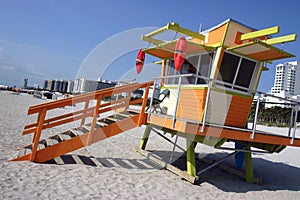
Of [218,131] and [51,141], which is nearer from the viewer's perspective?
[218,131]

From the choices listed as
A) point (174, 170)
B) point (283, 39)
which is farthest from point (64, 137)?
point (283, 39)

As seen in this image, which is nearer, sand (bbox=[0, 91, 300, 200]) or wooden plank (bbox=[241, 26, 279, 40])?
sand (bbox=[0, 91, 300, 200])

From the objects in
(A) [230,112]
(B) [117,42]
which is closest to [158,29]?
(B) [117,42]

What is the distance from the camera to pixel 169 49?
307 inches

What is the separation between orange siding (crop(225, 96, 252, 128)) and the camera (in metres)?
7.02

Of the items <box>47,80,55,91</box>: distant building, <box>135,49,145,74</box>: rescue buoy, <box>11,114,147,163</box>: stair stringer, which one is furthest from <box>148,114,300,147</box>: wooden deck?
<box>47,80,55,91</box>: distant building

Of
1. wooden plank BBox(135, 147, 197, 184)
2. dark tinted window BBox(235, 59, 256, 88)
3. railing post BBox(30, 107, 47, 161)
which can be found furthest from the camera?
dark tinted window BBox(235, 59, 256, 88)

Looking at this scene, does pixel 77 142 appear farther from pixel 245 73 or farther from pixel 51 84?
pixel 51 84

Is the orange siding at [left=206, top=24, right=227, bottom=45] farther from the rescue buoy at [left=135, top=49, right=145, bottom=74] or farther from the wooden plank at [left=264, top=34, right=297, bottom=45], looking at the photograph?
the rescue buoy at [left=135, top=49, right=145, bottom=74]

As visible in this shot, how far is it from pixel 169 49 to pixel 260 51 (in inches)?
105

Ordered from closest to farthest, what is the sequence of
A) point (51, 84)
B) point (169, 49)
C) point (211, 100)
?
point (211, 100), point (169, 49), point (51, 84)

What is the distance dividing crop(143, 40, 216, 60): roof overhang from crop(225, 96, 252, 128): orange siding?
1693 millimetres

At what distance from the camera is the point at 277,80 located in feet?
233

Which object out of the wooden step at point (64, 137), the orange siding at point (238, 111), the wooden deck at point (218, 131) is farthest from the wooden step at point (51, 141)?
the orange siding at point (238, 111)
